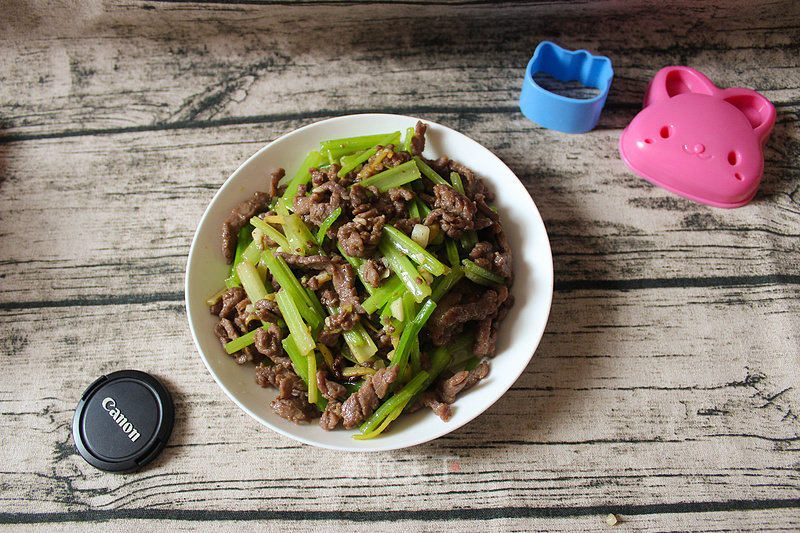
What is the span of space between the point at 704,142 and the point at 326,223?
1575mm

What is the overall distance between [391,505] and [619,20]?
245cm

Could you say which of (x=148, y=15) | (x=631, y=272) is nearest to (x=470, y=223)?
(x=631, y=272)

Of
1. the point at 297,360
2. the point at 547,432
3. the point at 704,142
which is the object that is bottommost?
the point at 547,432

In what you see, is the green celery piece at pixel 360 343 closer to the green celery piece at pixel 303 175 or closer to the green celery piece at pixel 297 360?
the green celery piece at pixel 297 360

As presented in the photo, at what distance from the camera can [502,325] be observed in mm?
1988

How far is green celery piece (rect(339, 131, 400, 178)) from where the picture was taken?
203 centimetres

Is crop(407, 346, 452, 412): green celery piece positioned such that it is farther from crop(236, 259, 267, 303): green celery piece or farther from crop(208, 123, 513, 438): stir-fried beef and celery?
crop(236, 259, 267, 303): green celery piece

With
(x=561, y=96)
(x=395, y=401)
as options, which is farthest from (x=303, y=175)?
(x=561, y=96)

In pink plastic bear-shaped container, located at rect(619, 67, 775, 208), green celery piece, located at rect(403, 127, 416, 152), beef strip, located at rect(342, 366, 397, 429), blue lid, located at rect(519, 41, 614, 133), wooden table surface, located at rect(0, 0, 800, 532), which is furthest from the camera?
blue lid, located at rect(519, 41, 614, 133)

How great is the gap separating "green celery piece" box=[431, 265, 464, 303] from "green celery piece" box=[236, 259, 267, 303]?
1.95 feet

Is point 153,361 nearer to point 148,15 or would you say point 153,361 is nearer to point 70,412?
point 70,412

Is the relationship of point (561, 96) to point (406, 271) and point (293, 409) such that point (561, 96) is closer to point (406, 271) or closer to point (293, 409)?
point (406, 271)

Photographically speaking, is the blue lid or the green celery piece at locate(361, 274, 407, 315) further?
the blue lid

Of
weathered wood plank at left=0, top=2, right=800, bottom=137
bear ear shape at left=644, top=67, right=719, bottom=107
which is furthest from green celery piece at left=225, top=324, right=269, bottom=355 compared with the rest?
bear ear shape at left=644, top=67, right=719, bottom=107
